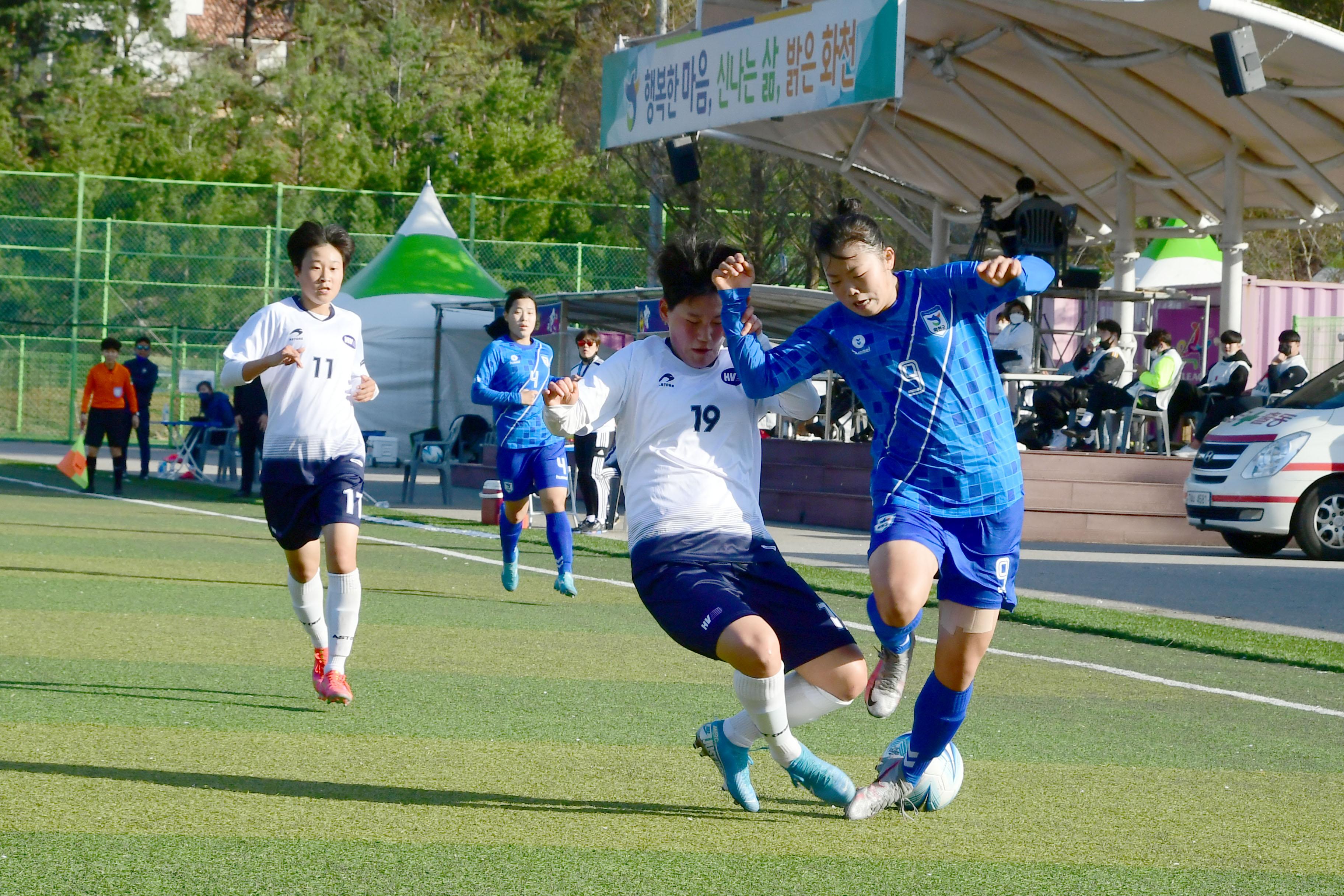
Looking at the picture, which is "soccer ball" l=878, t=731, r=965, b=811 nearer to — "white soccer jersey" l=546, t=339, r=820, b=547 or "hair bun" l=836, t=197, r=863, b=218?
"white soccer jersey" l=546, t=339, r=820, b=547

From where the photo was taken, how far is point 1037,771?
566 centimetres

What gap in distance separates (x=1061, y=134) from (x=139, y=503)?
12.9 m

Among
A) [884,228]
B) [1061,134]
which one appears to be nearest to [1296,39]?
[1061,134]

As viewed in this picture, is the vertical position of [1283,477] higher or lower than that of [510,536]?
higher

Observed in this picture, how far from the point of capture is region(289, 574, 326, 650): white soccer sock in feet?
22.2

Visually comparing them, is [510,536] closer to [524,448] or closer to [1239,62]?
[524,448]

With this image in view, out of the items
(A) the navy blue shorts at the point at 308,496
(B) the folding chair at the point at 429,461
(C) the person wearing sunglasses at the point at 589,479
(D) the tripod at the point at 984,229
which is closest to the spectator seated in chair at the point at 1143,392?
(D) the tripod at the point at 984,229

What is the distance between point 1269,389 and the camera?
1820 cm

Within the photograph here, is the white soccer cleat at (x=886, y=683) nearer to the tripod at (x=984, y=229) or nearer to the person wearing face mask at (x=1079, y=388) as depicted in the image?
the person wearing face mask at (x=1079, y=388)

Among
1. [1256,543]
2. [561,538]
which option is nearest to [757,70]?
[1256,543]

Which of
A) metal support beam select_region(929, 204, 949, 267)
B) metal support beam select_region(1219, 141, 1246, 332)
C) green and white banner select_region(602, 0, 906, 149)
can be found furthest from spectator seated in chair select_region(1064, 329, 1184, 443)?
metal support beam select_region(929, 204, 949, 267)

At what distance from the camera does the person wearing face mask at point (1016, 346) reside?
18.2 metres

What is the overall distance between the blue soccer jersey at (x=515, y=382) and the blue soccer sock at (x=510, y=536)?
1.68 ft

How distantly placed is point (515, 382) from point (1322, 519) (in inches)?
305
